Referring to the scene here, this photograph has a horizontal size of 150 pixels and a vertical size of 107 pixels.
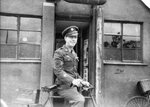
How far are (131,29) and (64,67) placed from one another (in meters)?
4.70

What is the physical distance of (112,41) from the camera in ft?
28.9

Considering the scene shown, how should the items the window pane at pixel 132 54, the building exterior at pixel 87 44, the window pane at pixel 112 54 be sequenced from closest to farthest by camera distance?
the building exterior at pixel 87 44 → the window pane at pixel 112 54 → the window pane at pixel 132 54

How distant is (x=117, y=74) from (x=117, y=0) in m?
2.77

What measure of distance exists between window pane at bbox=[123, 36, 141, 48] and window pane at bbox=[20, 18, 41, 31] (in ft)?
10.7

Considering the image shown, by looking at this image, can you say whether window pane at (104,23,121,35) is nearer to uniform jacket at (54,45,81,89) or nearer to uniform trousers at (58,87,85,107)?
uniform jacket at (54,45,81,89)

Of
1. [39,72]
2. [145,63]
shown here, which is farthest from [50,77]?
[145,63]

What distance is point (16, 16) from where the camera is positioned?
8.02m

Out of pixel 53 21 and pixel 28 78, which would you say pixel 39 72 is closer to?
pixel 28 78

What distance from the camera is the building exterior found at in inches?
309

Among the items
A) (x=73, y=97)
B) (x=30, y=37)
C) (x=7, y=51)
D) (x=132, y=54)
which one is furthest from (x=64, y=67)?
(x=132, y=54)

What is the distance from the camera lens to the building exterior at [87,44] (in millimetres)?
7848

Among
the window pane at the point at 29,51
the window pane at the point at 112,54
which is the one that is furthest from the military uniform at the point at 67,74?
the window pane at the point at 112,54

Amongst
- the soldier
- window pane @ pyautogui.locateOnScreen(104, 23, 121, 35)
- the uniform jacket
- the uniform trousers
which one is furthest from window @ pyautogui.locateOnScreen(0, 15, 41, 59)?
the uniform trousers

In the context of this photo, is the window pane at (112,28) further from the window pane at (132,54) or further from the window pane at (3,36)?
the window pane at (3,36)
